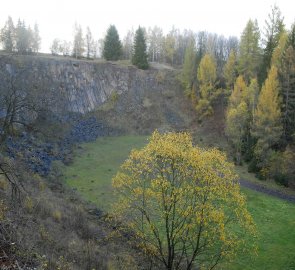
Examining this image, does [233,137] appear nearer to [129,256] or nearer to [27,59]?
[129,256]

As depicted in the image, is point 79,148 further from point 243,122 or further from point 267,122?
point 267,122

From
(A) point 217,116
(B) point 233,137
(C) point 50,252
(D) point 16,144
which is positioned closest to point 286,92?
(B) point 233,137

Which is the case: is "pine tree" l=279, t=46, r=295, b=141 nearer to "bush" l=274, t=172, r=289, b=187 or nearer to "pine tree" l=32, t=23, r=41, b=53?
"bush" l=274, t=172, r=289, b=187

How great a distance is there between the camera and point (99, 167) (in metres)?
42.9

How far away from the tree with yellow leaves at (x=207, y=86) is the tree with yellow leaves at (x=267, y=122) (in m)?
18.4

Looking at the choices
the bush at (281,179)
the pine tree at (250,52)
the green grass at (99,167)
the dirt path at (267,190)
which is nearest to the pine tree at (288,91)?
the bush at (281,179)

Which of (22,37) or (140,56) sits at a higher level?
(22,37)

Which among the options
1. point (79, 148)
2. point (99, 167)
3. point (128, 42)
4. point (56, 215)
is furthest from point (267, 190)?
point (128, 42)

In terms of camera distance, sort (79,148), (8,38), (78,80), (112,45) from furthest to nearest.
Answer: (112,45), (8,38), (78,80), (79,148)

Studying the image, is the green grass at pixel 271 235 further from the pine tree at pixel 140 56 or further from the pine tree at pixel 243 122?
the pine tree at pixel 140 56

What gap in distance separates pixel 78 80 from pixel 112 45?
1715cm

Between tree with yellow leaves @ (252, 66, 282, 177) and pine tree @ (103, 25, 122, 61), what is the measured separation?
42927 millimetres

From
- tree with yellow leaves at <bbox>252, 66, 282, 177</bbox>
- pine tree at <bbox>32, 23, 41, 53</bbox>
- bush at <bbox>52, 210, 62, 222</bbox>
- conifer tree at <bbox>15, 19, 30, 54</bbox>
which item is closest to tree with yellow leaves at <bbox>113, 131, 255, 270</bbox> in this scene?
bush at <bbox>52, 210, 62, 222</bbox>

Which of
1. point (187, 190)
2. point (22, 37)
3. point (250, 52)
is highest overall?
point (22, 37)
